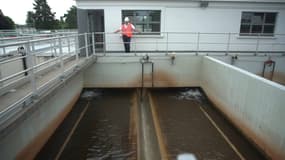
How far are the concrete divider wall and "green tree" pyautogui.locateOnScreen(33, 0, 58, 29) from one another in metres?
52.6

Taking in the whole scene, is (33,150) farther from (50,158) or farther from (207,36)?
(207,36)

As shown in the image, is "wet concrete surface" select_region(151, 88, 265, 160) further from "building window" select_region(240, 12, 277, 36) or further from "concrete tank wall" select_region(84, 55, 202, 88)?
"building window" select_region(240, 12, 277, 36)

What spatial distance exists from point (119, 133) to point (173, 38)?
606 centimetres

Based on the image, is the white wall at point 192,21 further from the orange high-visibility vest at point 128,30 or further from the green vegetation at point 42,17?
the green vegetation at point 42,17

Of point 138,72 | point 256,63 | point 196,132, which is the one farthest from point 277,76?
point 138,72

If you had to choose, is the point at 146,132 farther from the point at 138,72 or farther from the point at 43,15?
the point at 43,15

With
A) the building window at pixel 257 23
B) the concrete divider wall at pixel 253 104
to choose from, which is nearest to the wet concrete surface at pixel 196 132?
the concrete divider wall at pixel 253 104

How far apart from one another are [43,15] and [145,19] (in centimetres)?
5520

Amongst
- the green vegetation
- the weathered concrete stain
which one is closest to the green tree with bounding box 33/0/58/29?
the green vegetation

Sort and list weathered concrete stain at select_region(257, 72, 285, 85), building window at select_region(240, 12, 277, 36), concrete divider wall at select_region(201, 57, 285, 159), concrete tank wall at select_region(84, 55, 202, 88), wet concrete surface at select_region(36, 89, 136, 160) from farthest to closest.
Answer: building window at select_region(240, 12, 277, 36) < weathered concrete stain at select_region(257, 72, 285, 85) < concrete tank wall at select_region(84, 55, 202, 88) < wet concrete surface at select_region(36, 89, 136, 160) < concrete divider wall at select_region(201, 57, 285, 159)

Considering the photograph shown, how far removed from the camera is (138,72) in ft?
30.2

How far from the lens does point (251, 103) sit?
533 cm

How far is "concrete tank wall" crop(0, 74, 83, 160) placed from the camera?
3670 mm

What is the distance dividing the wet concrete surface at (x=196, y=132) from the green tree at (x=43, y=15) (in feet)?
169
